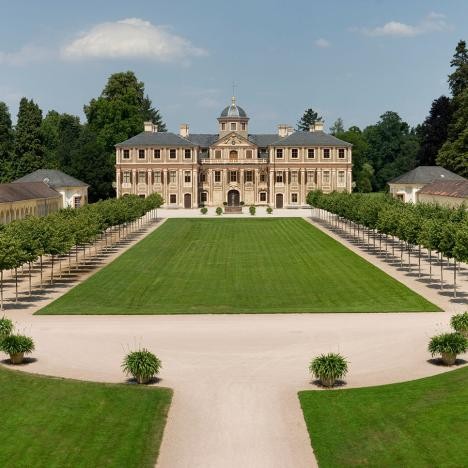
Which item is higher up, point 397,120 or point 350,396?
point 397,120

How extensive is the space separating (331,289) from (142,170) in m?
90.6

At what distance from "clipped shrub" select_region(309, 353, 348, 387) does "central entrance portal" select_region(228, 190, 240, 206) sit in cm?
11149

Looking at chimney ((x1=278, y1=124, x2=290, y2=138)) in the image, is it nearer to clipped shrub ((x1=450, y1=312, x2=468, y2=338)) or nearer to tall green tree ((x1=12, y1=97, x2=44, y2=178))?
tall green tree ((x1=12, y1=97, x2=44, y2=178))

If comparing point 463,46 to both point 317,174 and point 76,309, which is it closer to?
point 317,174

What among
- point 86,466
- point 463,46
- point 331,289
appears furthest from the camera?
point 463,46

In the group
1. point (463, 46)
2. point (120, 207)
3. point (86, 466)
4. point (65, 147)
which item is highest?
point (463, 46)

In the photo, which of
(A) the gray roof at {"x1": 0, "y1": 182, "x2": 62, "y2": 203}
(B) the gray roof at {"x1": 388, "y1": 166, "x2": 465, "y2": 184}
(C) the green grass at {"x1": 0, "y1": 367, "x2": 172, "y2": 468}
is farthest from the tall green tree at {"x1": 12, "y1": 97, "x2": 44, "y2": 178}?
(C) the green grass at {"x1": 0, "y1": 367, "x2": 172, "y2": 468}

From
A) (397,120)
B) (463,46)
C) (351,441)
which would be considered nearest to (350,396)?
(351,441)

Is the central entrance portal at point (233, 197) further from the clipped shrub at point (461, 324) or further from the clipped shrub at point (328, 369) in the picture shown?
the clipped shrub at point (328, 369)

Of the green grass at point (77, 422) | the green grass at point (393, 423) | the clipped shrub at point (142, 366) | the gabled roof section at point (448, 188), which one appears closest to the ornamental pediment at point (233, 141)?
the gabled roof section at point (448, 188)

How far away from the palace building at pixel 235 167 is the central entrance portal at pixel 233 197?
1.05 metres

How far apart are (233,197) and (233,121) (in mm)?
13834

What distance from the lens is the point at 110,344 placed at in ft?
108

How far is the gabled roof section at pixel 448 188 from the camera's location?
86.2 metres
